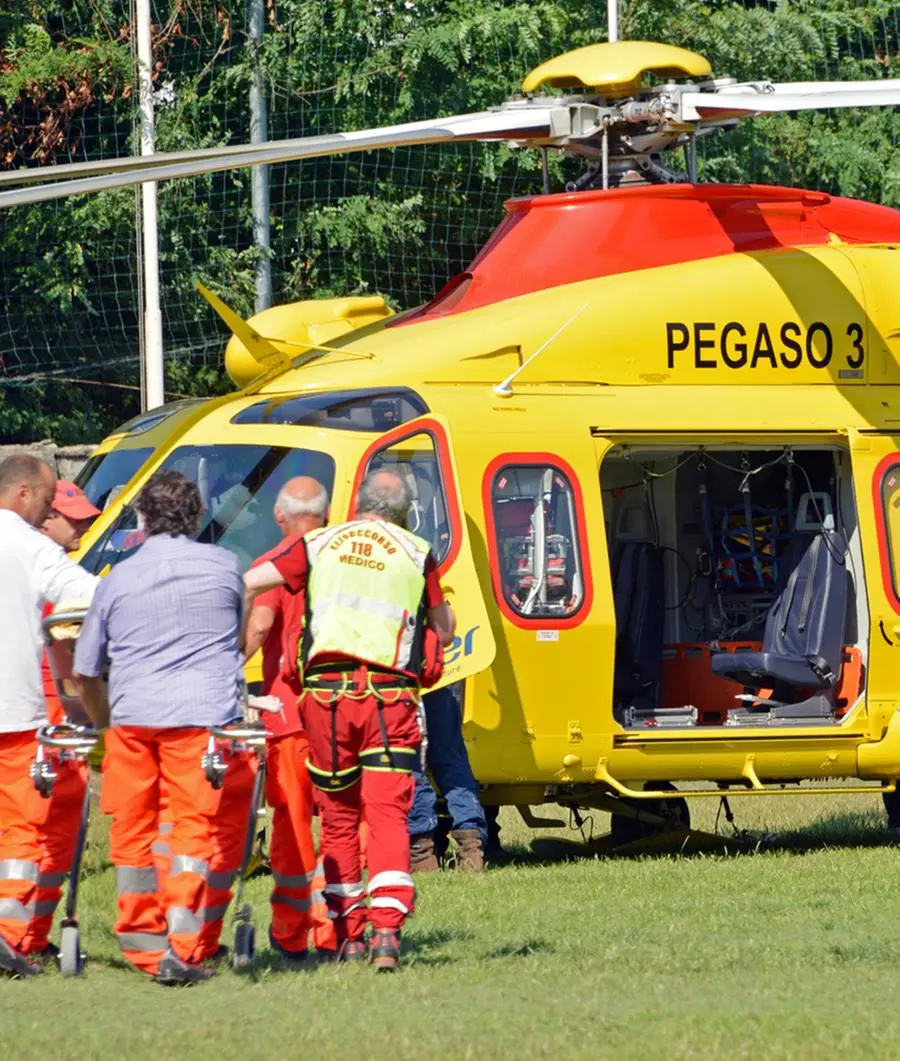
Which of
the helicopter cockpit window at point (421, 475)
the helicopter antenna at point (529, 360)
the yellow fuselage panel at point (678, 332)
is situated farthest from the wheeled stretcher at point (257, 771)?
the yellow fuselage panel at point (678, 332)

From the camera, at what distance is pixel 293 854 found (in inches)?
283

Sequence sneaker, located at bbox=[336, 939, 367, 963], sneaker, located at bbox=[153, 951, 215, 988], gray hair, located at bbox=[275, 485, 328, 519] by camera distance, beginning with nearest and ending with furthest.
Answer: sneaker, located at bbox=[153, 951, 215, 988] → sneaker, located at bbox=[336, 939, 367, 963] → gray hair, located at bbox=[275, 485, 328, 519]

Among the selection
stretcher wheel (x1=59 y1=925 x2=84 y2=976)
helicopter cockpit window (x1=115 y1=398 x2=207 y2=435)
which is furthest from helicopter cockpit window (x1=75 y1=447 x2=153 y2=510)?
stretcher wheel (x1=59 y1=925 x2=84 y2=976)

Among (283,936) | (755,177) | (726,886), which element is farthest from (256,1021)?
(755,177)

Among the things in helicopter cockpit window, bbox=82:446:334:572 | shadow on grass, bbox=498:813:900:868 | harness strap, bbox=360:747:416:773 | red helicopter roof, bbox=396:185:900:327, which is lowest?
shadow on grass, bbox=498:813:900:868

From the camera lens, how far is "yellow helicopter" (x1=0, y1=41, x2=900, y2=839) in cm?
998

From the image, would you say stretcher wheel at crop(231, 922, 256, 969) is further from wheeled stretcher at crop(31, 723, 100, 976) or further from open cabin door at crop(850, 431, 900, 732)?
open cabin door at crop(850, 431, 900, 732)

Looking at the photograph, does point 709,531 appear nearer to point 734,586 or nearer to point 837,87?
point 734,586

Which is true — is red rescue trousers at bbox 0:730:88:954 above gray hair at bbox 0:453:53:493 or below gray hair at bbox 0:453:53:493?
below

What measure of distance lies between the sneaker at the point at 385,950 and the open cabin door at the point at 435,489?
2663 mm

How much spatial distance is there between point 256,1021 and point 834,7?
17901 mm

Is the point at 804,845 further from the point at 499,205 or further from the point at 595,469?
the point at 499,205

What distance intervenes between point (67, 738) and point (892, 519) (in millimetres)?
5256

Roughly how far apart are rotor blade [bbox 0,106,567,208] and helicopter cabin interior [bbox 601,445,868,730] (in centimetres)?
170
